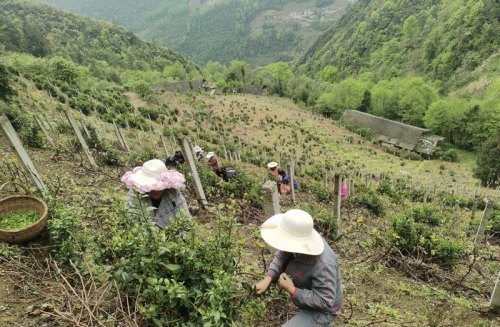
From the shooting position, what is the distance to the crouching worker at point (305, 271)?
3.00 meters

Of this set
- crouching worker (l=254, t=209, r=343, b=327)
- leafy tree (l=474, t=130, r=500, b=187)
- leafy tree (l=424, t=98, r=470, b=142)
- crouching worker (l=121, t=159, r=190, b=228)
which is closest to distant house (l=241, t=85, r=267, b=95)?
leafy tree (l=424, t=98, r=470, b=142)

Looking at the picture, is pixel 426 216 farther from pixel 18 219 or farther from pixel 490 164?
pixel 490 164

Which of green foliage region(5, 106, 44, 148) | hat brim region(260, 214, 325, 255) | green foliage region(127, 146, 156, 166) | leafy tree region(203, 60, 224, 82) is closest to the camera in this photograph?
hat brim region(260, 214, 325, 255)

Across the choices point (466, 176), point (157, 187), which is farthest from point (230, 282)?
point (466, 176)

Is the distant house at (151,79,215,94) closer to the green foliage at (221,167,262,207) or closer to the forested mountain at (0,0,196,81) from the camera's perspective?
the forested mountain at (0,0,196,81)

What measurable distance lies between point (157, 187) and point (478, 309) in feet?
15.4

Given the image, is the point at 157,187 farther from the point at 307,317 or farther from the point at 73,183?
the point at 73,183

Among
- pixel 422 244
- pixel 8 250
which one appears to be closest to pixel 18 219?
pixel 8 250

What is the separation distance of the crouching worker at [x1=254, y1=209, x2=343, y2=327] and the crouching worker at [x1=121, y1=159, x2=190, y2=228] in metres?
1.26

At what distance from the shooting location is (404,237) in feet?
21.3

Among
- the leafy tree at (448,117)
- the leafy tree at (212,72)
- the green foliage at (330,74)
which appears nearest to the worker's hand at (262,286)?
the leafy tree at (448,117)

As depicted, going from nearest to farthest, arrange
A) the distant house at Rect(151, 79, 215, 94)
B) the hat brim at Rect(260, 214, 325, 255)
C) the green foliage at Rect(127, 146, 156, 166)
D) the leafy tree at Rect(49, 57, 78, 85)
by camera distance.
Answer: the hat brim at Rect(260, 214, 325, 255) < the green foliage at Rect(127, 146, 156, 166) < the leafy tree at Rect(49, 57, 78, 85) < the distant house at Rect(151, 79, 215, 94)

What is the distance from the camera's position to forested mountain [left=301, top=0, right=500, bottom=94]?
193 feet

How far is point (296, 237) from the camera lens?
3.02 meters
